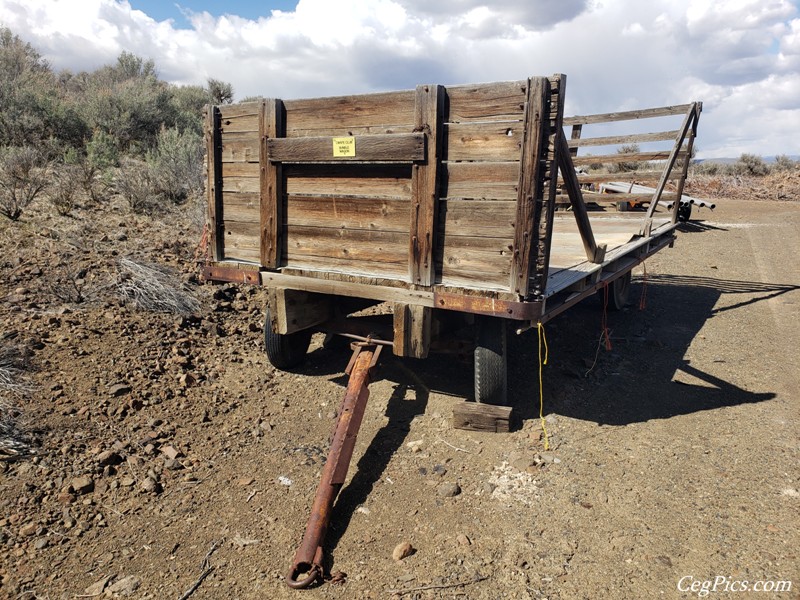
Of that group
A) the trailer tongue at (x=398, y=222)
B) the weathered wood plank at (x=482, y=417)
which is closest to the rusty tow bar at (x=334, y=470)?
the trailer tongue at (x=398, y=222)

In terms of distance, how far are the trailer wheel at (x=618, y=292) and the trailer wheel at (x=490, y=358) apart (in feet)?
11.3

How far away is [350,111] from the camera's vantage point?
3.49 metres

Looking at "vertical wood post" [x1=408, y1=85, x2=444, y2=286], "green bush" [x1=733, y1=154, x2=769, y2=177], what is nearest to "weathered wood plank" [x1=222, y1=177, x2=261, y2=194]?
"vertical wood post" [x1=408, y1=85, x2=444, y2=286]

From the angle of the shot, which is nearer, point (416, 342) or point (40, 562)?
point (40, 562)

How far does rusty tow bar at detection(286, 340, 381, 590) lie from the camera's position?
257 centimetres

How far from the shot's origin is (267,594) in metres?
2.47

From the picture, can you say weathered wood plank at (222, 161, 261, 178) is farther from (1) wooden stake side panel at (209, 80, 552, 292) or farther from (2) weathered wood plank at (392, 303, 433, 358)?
(2) weathered wood plank at (392, 303, 433, 358)

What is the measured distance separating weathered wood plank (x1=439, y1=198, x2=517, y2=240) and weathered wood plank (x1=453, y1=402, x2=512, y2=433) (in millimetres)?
1236

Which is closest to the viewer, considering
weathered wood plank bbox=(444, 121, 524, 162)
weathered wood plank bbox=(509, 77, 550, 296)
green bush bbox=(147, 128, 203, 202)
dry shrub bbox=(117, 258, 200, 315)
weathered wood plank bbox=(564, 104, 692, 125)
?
weathered wood plank bbox=(509, 77, 550, 296)

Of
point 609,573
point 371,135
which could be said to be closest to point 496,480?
point 609,573

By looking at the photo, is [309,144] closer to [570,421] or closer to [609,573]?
[570,421]

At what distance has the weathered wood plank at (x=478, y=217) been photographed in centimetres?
318

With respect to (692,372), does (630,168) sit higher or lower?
higher

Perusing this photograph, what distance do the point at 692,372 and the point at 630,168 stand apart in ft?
70.7
